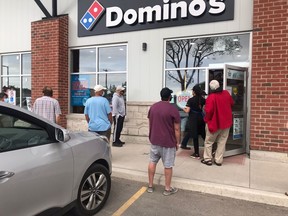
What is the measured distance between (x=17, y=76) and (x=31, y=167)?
921cm

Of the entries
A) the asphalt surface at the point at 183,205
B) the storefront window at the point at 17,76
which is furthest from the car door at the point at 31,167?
the storefront window at the point at 17,76

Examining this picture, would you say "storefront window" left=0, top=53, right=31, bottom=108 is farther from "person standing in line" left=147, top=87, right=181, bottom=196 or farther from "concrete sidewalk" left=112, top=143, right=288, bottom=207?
"person standing in line" left=147, top=87, right=181, bottom=196

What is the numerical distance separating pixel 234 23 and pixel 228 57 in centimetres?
87

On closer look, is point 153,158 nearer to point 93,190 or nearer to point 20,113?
point 93,190

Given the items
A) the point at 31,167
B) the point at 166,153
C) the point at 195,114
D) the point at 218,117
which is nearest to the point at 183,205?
the point at 166,153

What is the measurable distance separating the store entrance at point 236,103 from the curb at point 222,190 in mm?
2077

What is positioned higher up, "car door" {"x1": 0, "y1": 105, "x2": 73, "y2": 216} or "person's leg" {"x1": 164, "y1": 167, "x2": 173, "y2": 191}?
"car door" {"x1": 0, "y1": 105, "x2": 73, "y2": 216}

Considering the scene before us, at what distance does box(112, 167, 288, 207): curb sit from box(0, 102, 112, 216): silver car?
1.44 meters

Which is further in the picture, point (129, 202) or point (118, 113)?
point (118, 113)

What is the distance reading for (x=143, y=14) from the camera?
8477 mm

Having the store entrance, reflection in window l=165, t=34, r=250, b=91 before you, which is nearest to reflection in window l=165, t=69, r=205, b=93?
reflection in window l=165, t=34, r=250, b=91

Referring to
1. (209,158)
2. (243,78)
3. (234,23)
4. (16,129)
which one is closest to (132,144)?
(209,158)

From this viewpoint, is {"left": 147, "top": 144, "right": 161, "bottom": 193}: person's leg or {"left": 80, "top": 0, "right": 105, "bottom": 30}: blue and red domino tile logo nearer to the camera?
{"left": 147, "top": 144, "right": 161, "bottom": 193}: person's leg

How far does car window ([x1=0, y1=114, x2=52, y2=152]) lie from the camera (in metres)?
2.99
